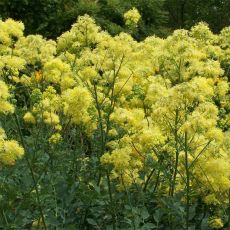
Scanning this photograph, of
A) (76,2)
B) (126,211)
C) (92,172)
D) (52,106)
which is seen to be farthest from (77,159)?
(76,2)

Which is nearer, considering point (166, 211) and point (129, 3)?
point (166, 211)

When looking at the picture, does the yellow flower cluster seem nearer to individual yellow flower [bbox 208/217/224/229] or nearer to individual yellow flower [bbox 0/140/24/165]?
individual yellow flower [bbox 208/217/224/229]

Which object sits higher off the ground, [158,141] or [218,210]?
[158,141]

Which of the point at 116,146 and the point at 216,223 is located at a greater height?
Answer: the point at 116,146

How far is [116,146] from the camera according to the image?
375cm

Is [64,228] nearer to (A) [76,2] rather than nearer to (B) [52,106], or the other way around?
(B) [52,106]

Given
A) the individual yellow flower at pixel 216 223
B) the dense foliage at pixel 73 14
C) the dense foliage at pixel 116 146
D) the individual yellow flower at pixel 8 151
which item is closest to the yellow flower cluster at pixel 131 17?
the dense foliage at pixel 116 146

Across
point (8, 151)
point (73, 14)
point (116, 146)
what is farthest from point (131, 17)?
point (73, 14)

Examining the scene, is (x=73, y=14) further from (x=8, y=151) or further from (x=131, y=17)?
(x=8, y=151)

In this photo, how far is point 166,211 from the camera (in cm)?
388

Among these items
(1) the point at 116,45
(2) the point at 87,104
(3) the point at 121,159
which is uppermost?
(1) the point at 116,45

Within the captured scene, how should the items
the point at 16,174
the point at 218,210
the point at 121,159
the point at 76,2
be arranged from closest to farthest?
the point at 121,159 < the point at 218,210 < the point at 16,174 < the point at 76,2

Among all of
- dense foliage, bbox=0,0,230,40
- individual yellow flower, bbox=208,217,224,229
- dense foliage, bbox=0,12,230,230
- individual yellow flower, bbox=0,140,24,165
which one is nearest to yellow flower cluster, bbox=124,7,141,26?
dense foliage, bbox=0,12,230,230

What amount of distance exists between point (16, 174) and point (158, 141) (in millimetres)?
1257
